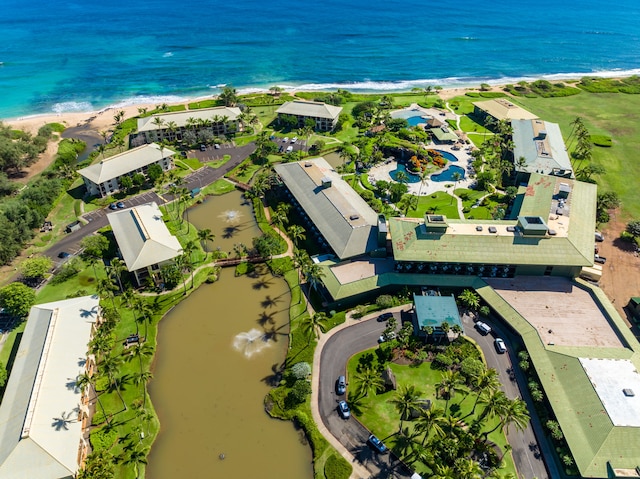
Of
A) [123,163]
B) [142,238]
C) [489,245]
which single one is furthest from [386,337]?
[123,163]

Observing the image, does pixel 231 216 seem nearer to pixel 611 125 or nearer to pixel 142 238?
pixel 142 238

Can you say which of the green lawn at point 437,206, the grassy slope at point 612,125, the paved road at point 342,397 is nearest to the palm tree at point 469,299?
the paved road at point 342,397

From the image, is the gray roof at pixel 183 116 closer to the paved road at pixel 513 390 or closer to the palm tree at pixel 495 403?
the paved road at pixel 513 390

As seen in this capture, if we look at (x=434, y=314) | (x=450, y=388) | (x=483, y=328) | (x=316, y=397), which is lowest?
(x=316, y=397)

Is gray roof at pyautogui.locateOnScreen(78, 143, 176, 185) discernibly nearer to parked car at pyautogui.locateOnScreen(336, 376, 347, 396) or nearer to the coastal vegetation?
the coastal vegetation

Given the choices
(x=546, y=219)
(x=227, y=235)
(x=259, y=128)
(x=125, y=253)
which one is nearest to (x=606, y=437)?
(x=546, y=219)

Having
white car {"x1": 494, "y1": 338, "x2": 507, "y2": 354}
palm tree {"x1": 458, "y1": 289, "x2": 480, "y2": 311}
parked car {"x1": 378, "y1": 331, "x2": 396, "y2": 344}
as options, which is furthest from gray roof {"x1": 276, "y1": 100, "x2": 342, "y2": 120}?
white car {"x1": 494, "y1": 338, "x2": 507, "y2": 354}
